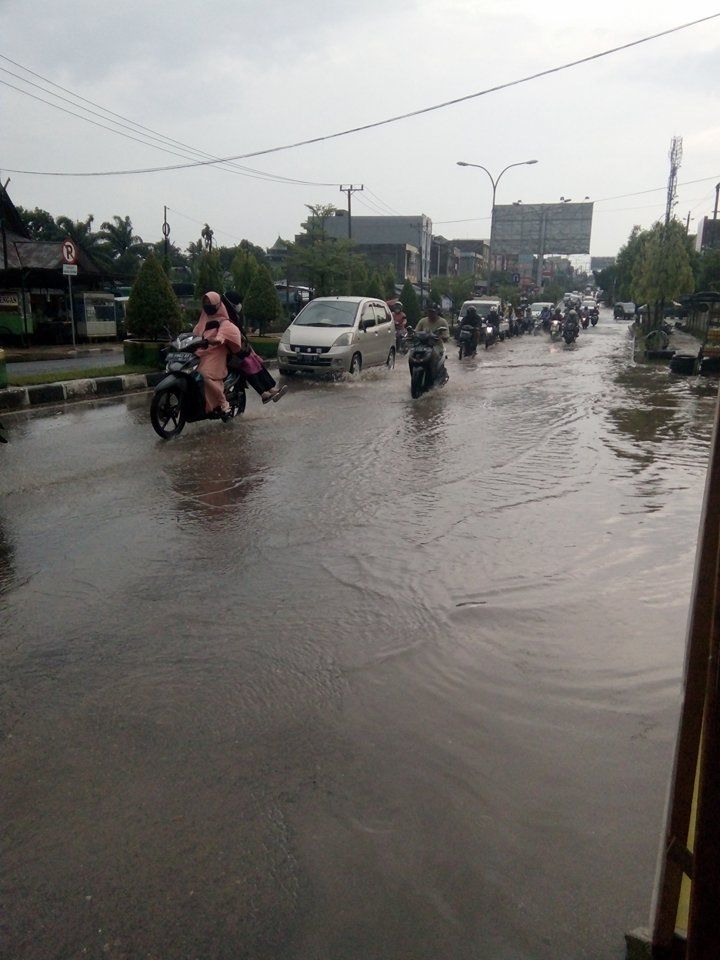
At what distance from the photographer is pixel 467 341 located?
21.9 meters

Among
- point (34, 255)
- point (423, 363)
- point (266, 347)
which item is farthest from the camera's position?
point (34, 255)

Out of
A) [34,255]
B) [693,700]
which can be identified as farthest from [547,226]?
[693,700]

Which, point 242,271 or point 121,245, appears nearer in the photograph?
point 242,271

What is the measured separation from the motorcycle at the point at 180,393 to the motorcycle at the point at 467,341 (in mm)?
13214

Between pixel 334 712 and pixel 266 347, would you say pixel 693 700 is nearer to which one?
pixel 334 712

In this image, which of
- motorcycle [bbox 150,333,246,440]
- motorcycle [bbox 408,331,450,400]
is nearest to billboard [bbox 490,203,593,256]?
motorcycle [bbox 408,331,450,400]

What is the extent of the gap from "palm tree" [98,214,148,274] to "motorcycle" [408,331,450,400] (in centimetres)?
3932

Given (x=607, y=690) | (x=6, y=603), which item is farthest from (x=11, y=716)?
(x=607, y=690)

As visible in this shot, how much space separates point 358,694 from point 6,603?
2.07 metres

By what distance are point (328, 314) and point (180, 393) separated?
7317 mm

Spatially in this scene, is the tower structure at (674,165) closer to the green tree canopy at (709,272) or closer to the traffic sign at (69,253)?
the green tree canopy at (709,272)

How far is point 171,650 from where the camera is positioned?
3.65 metres

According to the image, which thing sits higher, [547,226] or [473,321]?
[547,226]

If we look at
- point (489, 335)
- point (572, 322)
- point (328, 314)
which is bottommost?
point (489, 335)
